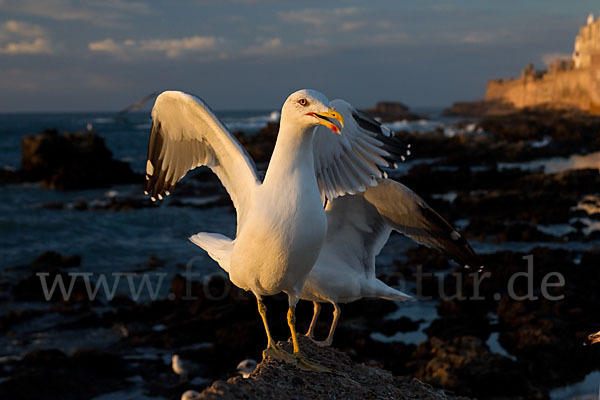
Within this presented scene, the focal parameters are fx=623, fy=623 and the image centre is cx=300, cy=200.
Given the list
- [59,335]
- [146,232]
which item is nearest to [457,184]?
[146,232]

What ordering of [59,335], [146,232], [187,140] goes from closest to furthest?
Result: 1. [187,140]
2. [59,335]
3. [146,232]

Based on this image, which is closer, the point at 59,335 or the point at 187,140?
the point at 187,140

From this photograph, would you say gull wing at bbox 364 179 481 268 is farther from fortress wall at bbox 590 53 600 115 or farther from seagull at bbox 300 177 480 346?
fortress wall at bbox 590 53 600 115

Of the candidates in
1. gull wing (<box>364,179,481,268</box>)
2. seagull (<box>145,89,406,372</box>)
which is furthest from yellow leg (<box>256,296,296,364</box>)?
→ gull wing (<box>364,179,481,268</box>)

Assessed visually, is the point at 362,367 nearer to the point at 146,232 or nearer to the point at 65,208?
the point at 146,232

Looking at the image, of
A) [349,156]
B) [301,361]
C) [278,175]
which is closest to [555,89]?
[349,156]

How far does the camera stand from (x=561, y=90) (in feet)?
235

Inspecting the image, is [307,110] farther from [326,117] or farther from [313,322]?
[313,322]

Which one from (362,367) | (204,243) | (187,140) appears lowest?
Result: (362,367)

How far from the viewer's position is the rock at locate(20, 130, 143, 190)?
2717cm

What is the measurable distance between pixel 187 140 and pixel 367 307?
663 cm

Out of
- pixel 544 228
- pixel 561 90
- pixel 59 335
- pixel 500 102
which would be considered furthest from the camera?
pixel 500 102

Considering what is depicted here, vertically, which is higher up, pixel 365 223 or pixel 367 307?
pixel 365 223

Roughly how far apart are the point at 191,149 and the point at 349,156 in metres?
1.05
